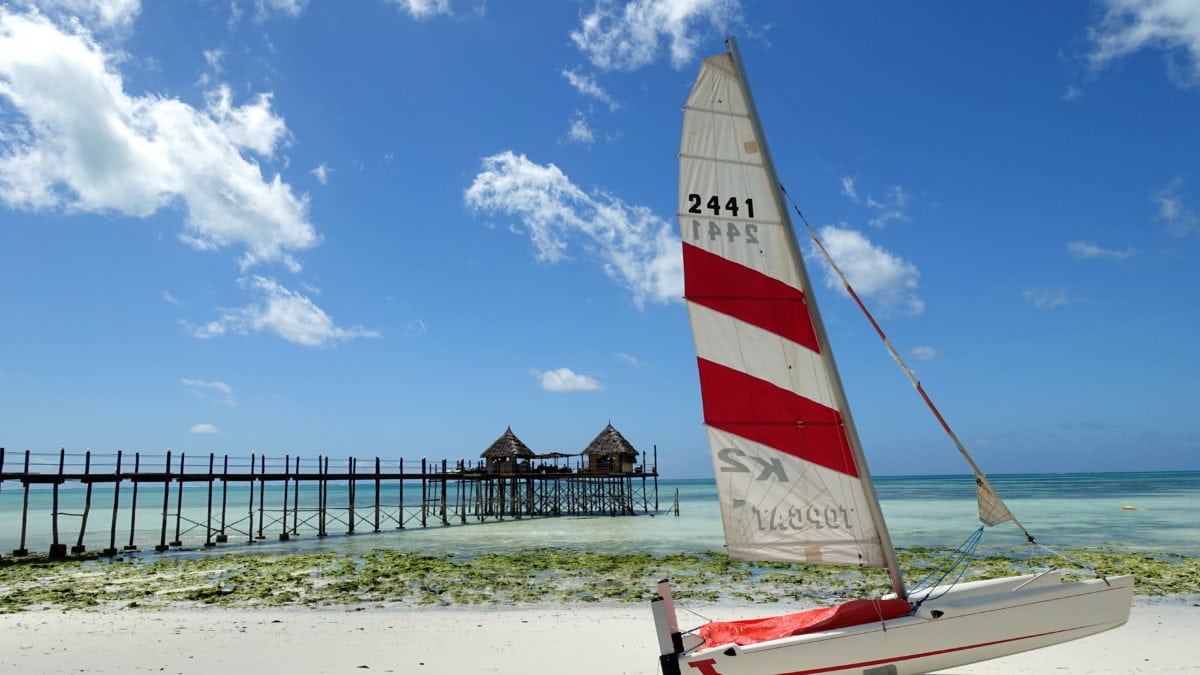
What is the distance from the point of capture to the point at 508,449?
4325 cm

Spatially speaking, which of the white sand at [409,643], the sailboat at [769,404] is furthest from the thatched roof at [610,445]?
the sailboat at [769,404]

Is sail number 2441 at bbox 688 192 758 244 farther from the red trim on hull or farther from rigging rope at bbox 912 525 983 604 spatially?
the red trim on hull

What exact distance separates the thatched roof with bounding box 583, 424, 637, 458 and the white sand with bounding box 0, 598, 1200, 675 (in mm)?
31422

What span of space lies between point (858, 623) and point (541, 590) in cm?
997

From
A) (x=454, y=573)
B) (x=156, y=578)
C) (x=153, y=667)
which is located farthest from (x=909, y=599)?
(x=156, y=578)

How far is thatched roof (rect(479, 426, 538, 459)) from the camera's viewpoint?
141 feet

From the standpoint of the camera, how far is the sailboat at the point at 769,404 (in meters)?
6.09

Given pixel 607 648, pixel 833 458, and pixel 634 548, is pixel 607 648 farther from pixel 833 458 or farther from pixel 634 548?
pixel 634 548

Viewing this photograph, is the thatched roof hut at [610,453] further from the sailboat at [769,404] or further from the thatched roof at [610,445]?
the sailboat at [769,404]

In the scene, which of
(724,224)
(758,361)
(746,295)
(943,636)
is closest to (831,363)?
(758,361)

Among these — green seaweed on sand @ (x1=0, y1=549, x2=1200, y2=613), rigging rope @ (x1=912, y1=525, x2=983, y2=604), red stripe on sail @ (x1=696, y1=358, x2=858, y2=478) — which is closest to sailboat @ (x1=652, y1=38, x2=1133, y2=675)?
red stripe on sail @ (x1=696, y1=358, x2=858, y2=478)

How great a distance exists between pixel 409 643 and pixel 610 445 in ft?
115

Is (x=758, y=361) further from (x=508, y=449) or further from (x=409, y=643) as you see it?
(x=508, y=449)

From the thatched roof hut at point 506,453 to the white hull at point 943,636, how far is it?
37.6m
